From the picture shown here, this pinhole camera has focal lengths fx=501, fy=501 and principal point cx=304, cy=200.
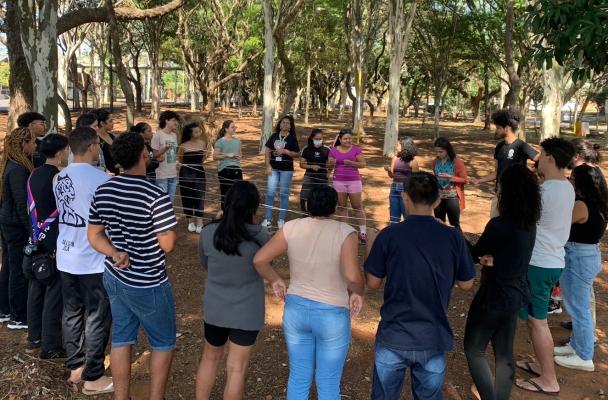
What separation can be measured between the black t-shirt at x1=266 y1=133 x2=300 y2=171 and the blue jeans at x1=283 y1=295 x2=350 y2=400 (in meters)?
4.14

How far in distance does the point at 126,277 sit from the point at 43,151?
1.28m

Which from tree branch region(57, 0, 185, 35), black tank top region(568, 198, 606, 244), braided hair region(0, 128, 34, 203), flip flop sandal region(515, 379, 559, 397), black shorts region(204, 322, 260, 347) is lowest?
flip flop sandal region(515, 379, 559, 397)

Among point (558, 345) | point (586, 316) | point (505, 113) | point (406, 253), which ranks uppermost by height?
point (505, 113)

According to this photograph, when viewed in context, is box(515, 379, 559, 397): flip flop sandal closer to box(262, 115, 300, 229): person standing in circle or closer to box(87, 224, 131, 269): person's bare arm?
box(87, 224, 131, 269): person's bare arm

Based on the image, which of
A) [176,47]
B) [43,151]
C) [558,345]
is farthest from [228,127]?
[176,47]

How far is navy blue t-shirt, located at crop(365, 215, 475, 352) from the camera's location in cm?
243

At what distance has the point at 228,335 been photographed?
2.88 m

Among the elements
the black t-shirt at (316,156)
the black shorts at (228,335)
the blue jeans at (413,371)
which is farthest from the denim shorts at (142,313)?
the black t-shirt at (316,156)

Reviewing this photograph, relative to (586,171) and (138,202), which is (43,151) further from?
(586,171)

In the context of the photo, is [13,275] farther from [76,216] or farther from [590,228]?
[590,228]

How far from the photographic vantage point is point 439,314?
97.8 inches

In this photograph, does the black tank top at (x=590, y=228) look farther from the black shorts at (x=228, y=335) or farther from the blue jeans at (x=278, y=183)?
the blue jeans at (x=278, y=183)

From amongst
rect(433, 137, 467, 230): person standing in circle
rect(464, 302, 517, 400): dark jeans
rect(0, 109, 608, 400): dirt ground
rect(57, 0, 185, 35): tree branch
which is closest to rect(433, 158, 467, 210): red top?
rect(433, 137, 467, 230): person standing in circle

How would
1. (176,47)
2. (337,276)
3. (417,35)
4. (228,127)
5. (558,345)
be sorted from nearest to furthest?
(337,276), (558,345), (228,127), (417,35), (176,47)
